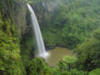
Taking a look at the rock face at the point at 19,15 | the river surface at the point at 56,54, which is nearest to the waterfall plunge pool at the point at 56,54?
the river surface at the point at 56,54

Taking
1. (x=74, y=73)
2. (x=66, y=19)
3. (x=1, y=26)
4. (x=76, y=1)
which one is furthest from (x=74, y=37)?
(x=1, y=26)

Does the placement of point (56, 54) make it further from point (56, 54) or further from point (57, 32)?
point (57, 32)

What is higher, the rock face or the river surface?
the rock face

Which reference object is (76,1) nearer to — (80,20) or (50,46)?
(80,20)

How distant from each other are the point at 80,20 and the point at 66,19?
84.3 inches

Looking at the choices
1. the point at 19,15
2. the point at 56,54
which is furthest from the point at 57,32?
the point at 19,15

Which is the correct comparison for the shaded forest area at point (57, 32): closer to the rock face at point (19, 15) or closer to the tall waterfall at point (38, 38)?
the rock face at point (19, 15)

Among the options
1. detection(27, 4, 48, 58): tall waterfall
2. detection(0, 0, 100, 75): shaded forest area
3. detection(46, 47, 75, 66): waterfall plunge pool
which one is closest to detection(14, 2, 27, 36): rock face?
detection(0, 0, 100, 75): shaded forest area

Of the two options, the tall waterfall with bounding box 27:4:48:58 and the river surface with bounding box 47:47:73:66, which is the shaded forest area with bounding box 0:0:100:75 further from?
the river surface with bounding box 47:47:73:66

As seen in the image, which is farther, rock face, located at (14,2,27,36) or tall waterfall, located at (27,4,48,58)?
tall waterfall, located at (27,4,48,58)

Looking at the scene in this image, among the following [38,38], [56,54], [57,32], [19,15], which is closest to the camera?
[19,15]

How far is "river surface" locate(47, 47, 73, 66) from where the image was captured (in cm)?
1318

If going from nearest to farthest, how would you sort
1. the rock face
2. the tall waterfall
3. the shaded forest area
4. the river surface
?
the shaded forest area, the rock face, the river surface, the tall waterfall

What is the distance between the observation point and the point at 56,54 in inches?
579
